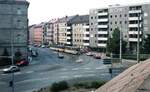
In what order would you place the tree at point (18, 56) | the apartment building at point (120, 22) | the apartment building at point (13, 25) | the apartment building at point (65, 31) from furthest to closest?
the apartment building at point (65, 31), the apartment building at point (120, 22), the apartment building at point (13, 25), the tree at point (18, 56)

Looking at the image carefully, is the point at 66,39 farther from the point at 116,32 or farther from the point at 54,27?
the point at 116,32

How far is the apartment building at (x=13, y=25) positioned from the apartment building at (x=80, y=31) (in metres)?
59.2

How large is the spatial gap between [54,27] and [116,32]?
303ft

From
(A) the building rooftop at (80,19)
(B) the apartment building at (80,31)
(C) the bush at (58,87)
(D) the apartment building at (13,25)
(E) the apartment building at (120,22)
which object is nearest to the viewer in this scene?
(C) the bush at (58,87)

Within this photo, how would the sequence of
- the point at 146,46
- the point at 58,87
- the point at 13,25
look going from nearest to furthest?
the point at 58,87
the point at 13,25
the point at 146,46

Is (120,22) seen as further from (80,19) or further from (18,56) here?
(18,56)

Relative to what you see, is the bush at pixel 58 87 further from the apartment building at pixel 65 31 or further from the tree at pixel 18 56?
the apartment building at pixel 65 31

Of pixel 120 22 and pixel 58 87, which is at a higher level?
pixel 120 22

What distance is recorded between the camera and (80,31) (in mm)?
146875

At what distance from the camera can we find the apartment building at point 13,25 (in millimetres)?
79125

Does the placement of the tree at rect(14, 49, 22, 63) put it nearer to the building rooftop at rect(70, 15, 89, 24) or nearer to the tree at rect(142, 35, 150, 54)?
the tree at rect(142, 35, 150, 54)

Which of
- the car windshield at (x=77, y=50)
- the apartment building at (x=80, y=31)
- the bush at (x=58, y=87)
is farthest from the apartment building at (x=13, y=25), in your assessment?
the apartment building at (x=80, y=31)

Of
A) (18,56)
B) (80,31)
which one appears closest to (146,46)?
(18,56)

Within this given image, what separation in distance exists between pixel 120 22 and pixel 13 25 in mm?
44661
